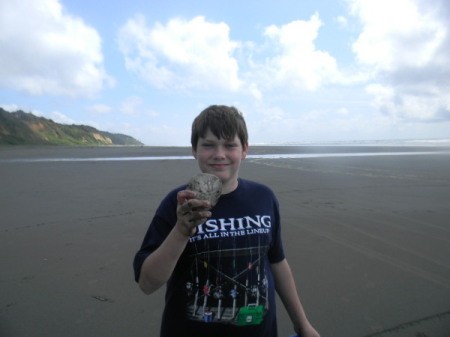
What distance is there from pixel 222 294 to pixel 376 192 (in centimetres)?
844

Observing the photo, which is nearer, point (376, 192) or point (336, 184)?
point (376, 192)

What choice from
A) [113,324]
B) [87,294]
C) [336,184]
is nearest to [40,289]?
[87,294]

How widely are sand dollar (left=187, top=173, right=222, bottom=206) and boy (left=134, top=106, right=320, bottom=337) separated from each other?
16 cm

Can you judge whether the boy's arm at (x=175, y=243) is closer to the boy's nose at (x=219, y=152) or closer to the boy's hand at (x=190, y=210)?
the boy's hand at (x=190, y=210)

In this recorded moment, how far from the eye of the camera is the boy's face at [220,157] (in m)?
1.75

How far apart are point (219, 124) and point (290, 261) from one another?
309 cm

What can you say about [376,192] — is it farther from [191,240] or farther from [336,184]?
[191,240]

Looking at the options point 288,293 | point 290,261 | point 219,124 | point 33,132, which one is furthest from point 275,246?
point 33,132

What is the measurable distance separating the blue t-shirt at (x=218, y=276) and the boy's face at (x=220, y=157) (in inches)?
4.5

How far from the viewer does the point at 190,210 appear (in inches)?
53.0

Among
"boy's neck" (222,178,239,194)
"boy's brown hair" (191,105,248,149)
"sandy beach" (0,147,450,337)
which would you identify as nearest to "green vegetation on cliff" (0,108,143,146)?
"sandy beach" (0,147,450,337)

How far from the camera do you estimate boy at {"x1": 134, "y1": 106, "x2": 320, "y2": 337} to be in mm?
1672

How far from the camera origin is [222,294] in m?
1.69

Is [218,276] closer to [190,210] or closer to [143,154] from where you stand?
[190,210]
